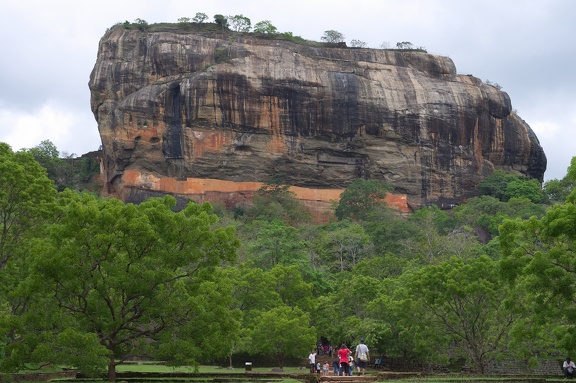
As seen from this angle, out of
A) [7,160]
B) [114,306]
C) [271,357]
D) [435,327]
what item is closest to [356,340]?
[271,357]

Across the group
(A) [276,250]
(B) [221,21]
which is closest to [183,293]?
(A) [276,250]

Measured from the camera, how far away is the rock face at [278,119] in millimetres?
77438

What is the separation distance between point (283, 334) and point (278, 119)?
151 ft

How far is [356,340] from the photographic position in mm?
36875

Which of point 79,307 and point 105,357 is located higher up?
point 79,307

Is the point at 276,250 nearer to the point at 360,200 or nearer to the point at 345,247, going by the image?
the point at 345,247

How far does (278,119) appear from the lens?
259ft

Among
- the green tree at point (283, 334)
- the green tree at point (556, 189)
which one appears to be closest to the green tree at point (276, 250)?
the green tree at point (283, 334)

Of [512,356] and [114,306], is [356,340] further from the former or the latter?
[114,306]

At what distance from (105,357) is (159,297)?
2.14 metres

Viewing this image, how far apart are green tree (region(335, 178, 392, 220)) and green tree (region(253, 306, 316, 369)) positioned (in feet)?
134

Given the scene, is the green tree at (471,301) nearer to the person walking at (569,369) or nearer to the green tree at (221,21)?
the person walking at (569,369)

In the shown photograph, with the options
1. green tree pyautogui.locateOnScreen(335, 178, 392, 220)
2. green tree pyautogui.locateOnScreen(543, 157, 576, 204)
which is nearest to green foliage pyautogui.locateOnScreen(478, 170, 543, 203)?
green tree pyautogui.locateOnScreen(543, 157, 576, 204)

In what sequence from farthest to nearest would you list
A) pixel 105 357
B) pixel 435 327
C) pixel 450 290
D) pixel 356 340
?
pixel 356 340, pixel 435 327, pixel 450 290, pixel 105 357
